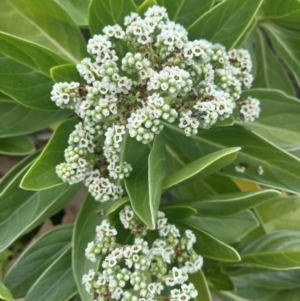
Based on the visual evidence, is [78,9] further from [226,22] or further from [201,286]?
[201,286]

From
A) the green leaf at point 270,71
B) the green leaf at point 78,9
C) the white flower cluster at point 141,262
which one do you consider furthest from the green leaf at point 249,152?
the green leaf at point 270,71

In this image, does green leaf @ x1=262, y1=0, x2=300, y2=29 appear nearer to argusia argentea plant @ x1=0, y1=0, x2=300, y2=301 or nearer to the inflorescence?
argusia argentea plant @ x1=0, y1=0, x2=300, y2=301

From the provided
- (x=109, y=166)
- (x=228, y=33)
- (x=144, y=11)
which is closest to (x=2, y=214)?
(x=109, y=166)

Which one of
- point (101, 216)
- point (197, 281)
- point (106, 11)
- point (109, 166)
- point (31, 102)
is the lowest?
point (197, 281)

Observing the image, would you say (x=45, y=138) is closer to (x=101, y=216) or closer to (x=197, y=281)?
(x=101, y=216)

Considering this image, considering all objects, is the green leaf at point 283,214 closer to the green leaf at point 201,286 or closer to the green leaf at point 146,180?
the green leaf at point 201,286

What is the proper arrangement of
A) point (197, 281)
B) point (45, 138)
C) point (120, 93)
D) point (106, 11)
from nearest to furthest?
point (120, 93) < point (106, 11) < point (197, 281) < point (45, 138)
